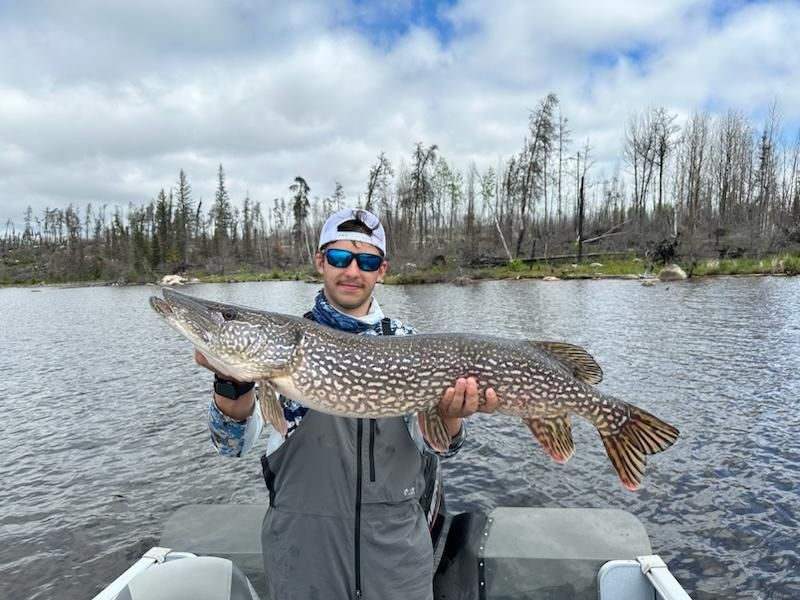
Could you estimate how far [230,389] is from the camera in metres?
2.49

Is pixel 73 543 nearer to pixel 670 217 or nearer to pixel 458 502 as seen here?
Answer: pixel 458 502

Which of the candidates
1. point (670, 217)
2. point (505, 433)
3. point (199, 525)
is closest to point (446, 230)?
point (670, 217)

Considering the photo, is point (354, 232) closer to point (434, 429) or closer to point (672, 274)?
point (434, 429)

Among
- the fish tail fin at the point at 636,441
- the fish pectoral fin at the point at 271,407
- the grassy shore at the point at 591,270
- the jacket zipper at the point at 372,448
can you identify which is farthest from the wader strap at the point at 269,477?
the grassy shore at the point at 591,270

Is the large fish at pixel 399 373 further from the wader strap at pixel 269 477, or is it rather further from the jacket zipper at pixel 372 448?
the wader strap at pixel 269 477

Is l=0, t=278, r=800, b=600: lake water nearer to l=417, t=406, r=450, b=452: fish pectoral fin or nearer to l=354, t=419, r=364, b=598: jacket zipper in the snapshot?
l=417, t=406, r=450, b=452: fish pectoral fin

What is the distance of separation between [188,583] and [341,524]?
30.3 inches

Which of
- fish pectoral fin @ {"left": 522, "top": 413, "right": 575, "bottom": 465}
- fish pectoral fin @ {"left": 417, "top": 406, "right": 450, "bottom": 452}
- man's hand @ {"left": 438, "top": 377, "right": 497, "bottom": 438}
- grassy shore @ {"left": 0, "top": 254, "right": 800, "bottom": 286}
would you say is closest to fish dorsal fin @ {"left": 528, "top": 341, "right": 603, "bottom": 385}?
fish pectoral fin @ {"left": 522, "top": 413, "right": 575, "bottom": 465}

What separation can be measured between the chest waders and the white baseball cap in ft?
3.39

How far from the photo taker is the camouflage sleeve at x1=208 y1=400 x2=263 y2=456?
98.7 inches

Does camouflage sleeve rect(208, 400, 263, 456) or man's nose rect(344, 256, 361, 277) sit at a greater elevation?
man's nose rect(344, 256, 361, 277)

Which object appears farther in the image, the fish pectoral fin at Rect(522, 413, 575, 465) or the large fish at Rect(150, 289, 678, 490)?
the fish pectoral fin at Rect(522, 413, 575, 465)

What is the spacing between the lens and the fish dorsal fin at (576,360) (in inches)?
121

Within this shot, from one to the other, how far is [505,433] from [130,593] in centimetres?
678
